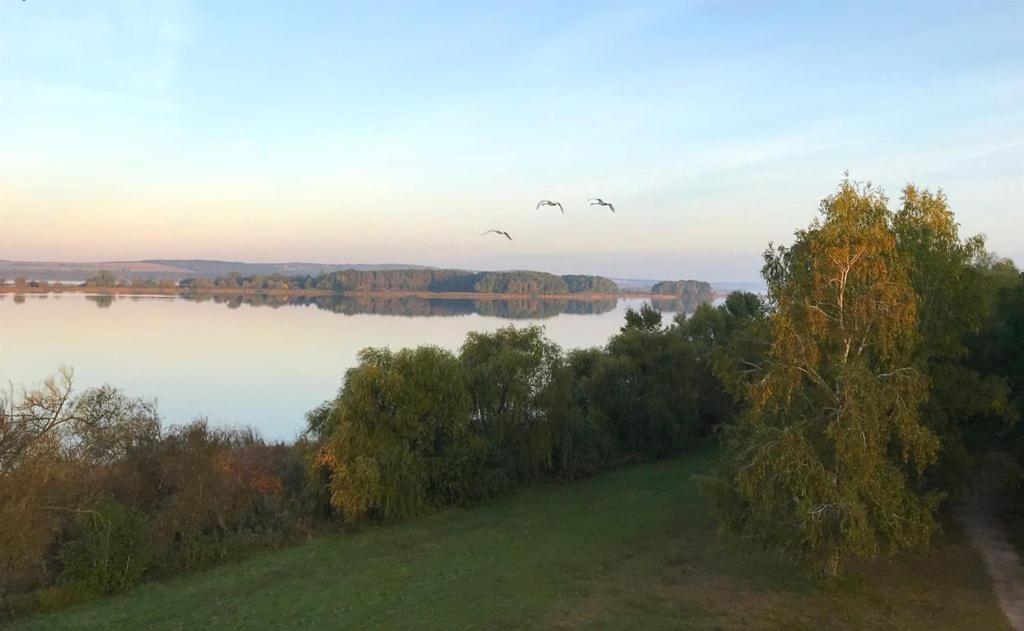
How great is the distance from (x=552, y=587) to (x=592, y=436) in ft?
46.6

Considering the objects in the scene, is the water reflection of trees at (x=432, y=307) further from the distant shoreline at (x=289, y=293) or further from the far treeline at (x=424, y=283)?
the far treeline at (x=424, y=283)

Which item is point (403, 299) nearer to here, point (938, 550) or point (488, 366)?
point (488, 366)

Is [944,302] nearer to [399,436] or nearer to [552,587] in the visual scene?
[552,587]

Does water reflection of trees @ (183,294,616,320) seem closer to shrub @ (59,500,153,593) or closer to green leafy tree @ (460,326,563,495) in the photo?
green leafy tree @ (460,326,563,495)

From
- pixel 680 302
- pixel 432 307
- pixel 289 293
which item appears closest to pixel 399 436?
pixel 432 307

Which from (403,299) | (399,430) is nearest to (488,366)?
(399,430)

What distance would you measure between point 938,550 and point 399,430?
1658cm

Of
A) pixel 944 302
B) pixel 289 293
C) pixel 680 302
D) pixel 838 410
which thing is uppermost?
pixel 944 302

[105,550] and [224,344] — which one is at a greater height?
[224,344]

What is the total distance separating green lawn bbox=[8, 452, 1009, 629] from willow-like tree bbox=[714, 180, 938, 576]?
178 cm

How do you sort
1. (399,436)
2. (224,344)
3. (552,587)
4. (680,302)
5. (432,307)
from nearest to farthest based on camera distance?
1. (552,587)
2. (399,436)
3. (224,344)
4. (432,307)
5. (680,302)

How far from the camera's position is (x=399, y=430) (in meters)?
24.4

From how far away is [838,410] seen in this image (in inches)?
500

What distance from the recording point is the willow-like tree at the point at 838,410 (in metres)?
12.3
